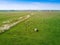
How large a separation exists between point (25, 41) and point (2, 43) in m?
2.84

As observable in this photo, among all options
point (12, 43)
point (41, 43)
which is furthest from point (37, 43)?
point (12, 43)

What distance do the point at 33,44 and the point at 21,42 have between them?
5.39 ft

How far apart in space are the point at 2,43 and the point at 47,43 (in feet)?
17.2

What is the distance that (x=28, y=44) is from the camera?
60.7 ft

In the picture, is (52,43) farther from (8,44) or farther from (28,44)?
(8,44)

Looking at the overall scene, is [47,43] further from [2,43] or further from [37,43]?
[2,43]

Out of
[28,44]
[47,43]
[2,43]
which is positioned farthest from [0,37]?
[47,43]

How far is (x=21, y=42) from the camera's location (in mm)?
19312

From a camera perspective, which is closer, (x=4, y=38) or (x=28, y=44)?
(x=28, y=44)

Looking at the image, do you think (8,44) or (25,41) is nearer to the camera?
(8,44)

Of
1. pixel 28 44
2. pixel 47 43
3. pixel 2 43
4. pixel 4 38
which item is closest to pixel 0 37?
pixel 4 38

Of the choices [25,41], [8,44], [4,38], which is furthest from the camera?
[4,38]

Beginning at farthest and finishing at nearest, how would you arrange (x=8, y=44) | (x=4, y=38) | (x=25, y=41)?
(x=4, y=38) < (x=25, y=41) < (x=8, y=44)

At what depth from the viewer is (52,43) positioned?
1898 centimetres
